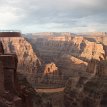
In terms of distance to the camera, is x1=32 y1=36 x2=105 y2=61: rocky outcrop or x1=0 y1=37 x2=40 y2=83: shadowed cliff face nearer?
x1=0 y1=37 x2=40 y2=83: shadowed cliff face

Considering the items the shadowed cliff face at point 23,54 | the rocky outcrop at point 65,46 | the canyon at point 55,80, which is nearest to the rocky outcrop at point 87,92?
the canyon at point 55,80

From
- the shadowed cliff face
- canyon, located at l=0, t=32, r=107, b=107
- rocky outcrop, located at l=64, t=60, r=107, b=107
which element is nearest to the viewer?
canyon, located at l=0, t=32, r=107, b=107

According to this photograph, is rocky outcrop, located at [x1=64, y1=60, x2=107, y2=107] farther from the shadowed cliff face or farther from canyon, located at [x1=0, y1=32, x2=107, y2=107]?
the shadowed cliff face

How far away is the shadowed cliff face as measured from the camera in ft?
309

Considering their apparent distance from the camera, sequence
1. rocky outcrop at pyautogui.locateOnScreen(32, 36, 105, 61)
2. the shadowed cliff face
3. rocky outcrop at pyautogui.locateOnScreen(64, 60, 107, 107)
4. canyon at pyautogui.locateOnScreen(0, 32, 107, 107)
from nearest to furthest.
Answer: canyon at pyautogui.locateOnScreen(0, 32, 107, 107) → rocky outcrop at pyautogui.locateOnScreen(64, 60, 107, 107) → the shadowed cliff face → rocky outcrop at pyautogui.locateOnScreen(32, 36, 105, 61)

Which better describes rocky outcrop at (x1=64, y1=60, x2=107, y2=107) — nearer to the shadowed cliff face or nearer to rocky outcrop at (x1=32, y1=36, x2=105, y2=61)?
the shadowed cliff face

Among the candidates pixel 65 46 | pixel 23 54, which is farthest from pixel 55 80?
pixel 65 46

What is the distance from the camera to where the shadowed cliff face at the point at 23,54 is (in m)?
94.1

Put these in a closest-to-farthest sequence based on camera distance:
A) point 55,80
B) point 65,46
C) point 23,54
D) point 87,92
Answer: point 87,92, point 55,80, point 23,54, point 65,46

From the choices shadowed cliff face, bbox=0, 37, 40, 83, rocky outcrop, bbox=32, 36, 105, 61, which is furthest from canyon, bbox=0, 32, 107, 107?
rocky outcrop, bbox=32, 36, 105, 61

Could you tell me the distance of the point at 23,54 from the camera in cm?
11381

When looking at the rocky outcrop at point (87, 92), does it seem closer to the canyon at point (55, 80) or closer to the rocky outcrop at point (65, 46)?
the canyon at point (55, 80)

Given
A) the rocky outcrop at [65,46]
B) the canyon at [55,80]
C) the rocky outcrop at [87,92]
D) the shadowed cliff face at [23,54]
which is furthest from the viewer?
Result: the rocky outcrop at [65,46]

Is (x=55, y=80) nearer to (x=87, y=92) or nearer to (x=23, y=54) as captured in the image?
(x=87, y=92)
